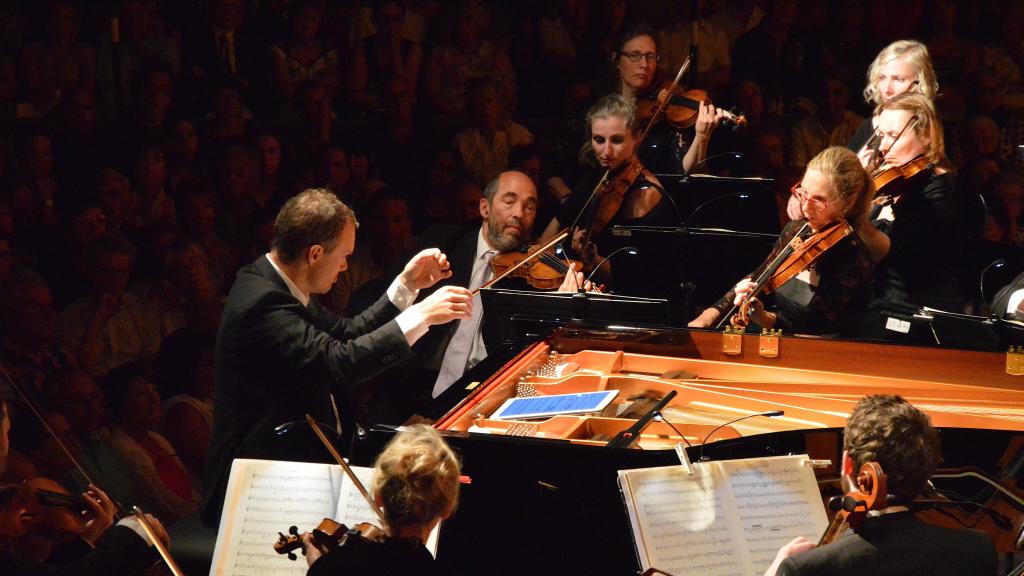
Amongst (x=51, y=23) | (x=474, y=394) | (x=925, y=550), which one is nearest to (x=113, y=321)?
(x=51, y=23)

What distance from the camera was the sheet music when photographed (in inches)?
119

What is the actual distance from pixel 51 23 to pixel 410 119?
1940 mm

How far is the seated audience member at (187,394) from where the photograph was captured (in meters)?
5.36

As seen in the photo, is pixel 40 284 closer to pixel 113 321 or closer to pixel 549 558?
pixel 113 321

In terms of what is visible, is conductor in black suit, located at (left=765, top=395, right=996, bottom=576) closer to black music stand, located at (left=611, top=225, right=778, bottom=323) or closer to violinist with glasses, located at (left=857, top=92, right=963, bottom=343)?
black music stand, located at (left=611, top=225, right=778, bottom=323)

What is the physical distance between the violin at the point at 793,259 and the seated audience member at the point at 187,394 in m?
2.46

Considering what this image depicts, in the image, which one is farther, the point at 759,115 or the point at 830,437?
the point at 759,115

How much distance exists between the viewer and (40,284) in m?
5.21

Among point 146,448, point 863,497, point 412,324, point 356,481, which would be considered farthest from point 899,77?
point 146,448

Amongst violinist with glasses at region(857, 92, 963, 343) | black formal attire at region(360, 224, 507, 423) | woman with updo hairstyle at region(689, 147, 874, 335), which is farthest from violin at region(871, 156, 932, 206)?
black formal attire at region(360, 224, 507, 423)

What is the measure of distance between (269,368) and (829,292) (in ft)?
6.46

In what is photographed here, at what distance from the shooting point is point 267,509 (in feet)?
10.0

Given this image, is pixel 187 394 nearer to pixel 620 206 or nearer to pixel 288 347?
pixel 288 347

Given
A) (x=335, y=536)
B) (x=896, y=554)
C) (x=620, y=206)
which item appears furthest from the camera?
(x=620, y=206)
